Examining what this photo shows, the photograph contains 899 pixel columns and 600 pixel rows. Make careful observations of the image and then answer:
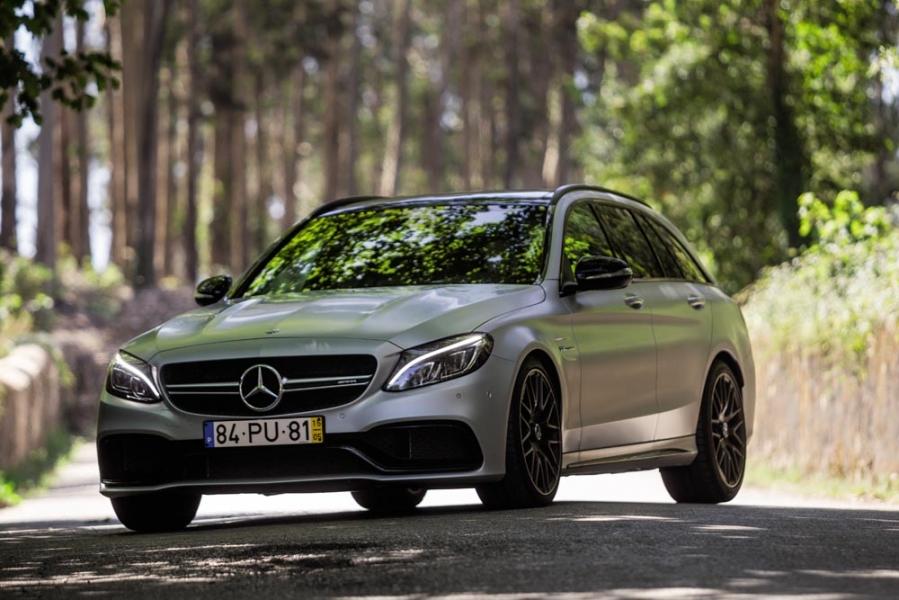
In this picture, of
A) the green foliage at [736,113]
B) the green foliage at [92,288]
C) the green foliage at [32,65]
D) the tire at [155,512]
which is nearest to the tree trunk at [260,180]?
the green foliage at [92,288]

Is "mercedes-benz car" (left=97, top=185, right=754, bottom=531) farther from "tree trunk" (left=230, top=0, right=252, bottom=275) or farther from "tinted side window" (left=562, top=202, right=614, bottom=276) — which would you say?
"tree trunk" (left=230, top=0, right=252, bottom=275)

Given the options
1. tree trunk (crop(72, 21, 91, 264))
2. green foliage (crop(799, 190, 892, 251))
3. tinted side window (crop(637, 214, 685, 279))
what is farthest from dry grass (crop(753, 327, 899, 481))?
tree trunk (crop(72, 21, 91, 264))

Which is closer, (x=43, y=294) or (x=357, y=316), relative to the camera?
(x=357, y=316)

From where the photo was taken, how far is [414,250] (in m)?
10.4

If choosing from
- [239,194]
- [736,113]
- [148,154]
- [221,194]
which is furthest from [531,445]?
[221,194]

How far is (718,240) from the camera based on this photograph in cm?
3203

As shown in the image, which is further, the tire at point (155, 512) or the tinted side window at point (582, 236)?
the tinted side window at point (582, 236)

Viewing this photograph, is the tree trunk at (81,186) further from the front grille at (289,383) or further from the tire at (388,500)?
the front grille at (289,383)

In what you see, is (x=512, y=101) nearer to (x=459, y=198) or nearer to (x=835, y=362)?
(x=835, y=362)

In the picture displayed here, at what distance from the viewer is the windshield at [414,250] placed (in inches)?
400

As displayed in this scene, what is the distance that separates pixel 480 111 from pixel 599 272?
68.9 m

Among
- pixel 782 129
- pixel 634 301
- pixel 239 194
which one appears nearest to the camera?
pixel 634 301

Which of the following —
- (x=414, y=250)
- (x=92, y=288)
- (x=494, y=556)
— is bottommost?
(x=92, y=288)

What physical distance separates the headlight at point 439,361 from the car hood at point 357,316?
0.15 ft
